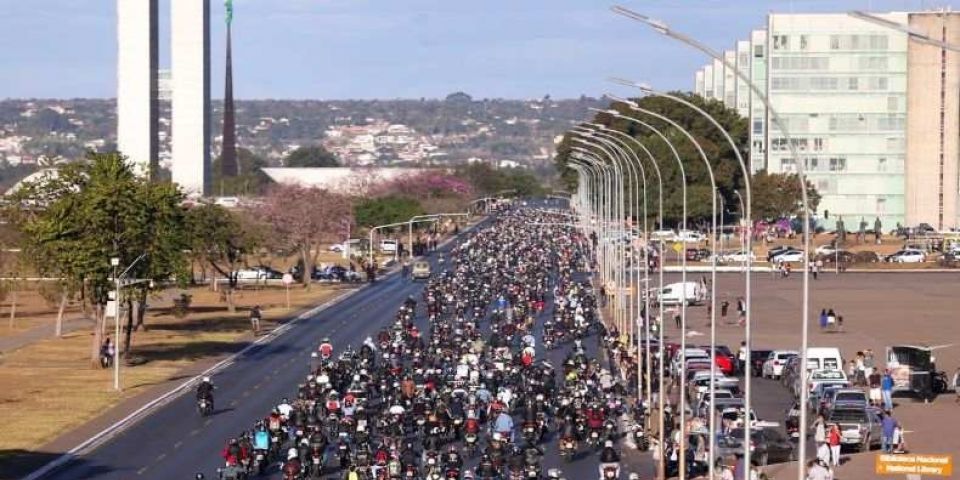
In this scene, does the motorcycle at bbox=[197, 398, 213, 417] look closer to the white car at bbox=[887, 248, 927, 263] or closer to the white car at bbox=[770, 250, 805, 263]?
the white car at bbox=[770, 250, 805, 263]

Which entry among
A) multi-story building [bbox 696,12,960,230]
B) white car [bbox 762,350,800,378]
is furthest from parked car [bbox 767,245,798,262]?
white car [bbox 762,350,800,378]


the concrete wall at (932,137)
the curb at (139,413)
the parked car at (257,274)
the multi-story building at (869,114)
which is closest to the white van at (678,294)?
the curb at (139,413)

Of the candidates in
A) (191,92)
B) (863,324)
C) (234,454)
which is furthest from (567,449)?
(191,92)

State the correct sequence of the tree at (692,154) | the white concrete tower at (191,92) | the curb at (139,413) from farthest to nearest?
the white concrete tower at (191,92) < the tree at (692,154) < the curb at (139,413)

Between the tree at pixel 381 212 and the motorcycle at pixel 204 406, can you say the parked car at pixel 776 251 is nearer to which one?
the tree at pixel 381 212

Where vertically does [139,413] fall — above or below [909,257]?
below

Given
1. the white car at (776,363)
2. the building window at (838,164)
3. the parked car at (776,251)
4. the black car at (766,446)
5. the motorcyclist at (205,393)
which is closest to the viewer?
the black car at (766,446)

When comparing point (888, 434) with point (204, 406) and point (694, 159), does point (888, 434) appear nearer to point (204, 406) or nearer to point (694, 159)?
point (204, 406)
